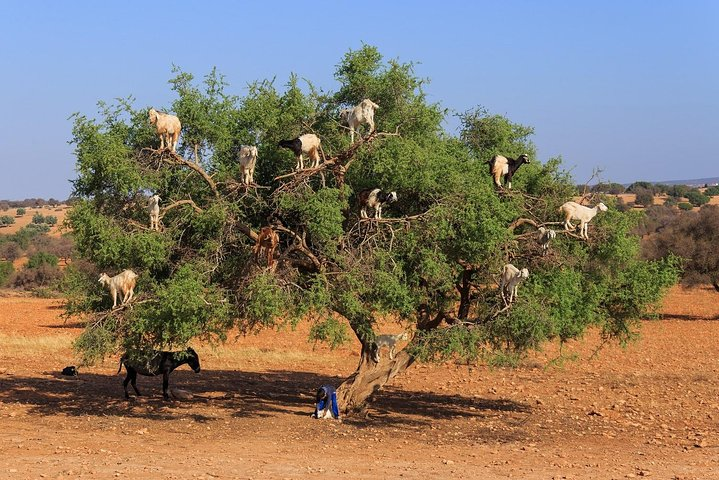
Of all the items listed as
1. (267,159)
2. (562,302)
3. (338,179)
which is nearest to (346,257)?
(338,179)

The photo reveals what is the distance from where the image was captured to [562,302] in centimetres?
1580

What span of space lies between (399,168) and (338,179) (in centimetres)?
103

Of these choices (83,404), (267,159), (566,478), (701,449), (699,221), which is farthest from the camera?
(699,221)

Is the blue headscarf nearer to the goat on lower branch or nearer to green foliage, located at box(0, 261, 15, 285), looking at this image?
the goat on lower branch

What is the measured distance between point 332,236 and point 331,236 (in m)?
0.12

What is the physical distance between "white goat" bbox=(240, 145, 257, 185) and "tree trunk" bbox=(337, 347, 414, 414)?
4.37 metres

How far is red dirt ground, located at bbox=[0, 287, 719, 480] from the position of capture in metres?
13.4

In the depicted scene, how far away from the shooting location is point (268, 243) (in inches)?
570

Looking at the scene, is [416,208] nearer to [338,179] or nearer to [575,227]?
[338,179]

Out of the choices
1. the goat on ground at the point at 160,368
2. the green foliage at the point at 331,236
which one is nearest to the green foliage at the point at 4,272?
the goat on ground at the point at 160,368

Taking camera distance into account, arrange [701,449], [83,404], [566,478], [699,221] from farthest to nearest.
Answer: [699,221]
[83,404]
[701,449]
[566,478]

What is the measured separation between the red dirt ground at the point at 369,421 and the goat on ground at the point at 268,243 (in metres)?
2.95

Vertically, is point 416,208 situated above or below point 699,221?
below

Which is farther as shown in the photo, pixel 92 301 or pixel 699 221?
pixel 699 221
